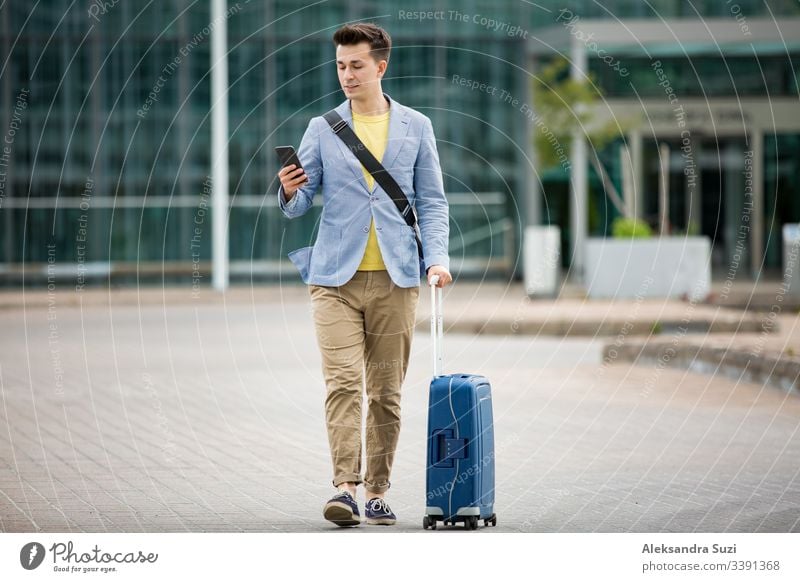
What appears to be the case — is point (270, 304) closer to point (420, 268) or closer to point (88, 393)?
point (88, 393)

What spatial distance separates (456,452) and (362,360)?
62cm

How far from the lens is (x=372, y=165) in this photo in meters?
6.58

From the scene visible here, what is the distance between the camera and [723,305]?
20938 mm

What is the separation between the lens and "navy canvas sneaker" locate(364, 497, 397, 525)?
6.61m

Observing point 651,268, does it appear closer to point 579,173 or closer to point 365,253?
point 579,173

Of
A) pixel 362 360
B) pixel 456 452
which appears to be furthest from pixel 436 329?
pixel 456 452

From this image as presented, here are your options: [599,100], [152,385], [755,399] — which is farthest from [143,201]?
[755,399]

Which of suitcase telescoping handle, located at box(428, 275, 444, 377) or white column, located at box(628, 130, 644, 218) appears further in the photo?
white column, located at box(628, 130, 644, 218)

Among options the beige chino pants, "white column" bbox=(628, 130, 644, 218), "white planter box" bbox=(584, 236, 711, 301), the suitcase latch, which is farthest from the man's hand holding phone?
"white column" bbox=(628, 130, 644, 218)

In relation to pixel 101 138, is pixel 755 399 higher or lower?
lower

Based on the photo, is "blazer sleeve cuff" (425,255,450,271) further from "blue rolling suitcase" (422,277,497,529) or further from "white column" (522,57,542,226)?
"white column" (522,57,542,226)

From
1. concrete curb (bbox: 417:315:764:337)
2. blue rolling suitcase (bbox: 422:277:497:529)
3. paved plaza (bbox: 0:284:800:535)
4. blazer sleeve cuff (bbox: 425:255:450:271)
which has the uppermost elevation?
blazer sleeve cuff (bbox: 425:255:450:271)

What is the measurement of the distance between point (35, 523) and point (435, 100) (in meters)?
24.2

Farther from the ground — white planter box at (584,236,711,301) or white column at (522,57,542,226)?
white column at (522,57,542,226)
